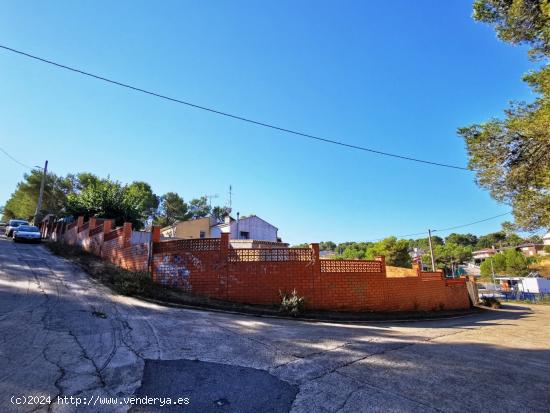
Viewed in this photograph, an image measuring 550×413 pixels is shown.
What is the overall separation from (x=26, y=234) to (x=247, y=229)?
2057 cm

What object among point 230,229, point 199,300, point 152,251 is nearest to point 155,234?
point 152,251

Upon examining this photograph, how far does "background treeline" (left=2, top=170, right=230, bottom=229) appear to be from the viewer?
2269 centimetres

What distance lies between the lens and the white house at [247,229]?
117ft

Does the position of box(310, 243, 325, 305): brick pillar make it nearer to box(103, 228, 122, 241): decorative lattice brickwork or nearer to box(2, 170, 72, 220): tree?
box(103, 228, 122, 241): decorative lattice brickwork

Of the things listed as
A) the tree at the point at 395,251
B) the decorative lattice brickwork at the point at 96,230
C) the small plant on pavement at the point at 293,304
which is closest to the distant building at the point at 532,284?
the tree at the point at 395,251

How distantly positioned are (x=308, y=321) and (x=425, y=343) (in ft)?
11.7

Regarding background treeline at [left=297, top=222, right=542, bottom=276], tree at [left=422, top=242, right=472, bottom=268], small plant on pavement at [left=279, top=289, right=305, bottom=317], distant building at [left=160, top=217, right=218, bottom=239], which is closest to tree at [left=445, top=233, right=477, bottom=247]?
background treeline at [left=297, top=222, right=542, bottom=276]

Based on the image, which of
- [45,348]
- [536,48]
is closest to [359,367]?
[45,348]

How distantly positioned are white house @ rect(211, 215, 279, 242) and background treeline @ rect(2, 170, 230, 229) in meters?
9.12

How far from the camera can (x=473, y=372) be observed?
206 inches

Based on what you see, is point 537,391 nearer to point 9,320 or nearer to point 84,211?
point 9,320

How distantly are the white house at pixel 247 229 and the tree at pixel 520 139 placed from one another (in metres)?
26.9

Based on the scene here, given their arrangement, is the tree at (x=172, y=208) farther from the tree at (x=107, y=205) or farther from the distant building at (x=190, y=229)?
the tree at (x=107, y=205)

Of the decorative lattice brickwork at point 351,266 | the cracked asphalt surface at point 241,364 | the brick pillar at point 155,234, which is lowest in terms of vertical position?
the cracked asphalt surface at point 241,364
